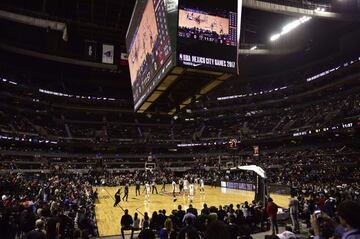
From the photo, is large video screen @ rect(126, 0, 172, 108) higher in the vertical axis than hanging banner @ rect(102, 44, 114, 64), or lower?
lower

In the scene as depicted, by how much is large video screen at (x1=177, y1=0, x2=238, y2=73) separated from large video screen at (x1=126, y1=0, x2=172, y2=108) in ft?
1.76

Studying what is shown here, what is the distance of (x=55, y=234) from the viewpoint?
9016mm

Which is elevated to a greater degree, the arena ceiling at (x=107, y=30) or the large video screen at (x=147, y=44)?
the arena ceiling at (x=107, y=30)

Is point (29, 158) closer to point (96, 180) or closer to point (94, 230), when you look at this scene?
point (96, 180)

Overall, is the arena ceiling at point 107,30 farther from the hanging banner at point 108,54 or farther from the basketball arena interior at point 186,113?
the hanging banner at point 108,54

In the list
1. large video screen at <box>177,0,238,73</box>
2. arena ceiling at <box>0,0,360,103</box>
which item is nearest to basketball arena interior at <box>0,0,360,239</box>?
large video screen at <box>177,0,238,73</box>

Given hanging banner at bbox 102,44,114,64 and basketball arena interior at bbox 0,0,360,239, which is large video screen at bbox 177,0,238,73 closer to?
basketball arena interior at bbox 0,0,360,239

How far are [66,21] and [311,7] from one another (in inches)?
761

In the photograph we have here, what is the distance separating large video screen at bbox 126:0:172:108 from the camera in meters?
8.34

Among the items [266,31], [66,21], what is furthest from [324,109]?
[66,21]

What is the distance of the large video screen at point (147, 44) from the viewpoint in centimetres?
834

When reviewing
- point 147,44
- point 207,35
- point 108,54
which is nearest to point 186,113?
point 108,54

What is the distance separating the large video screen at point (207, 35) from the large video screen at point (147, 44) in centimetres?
54

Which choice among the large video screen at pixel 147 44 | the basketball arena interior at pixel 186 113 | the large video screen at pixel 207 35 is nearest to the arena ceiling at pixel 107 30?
the basketball arena interior at pixel 186 113
